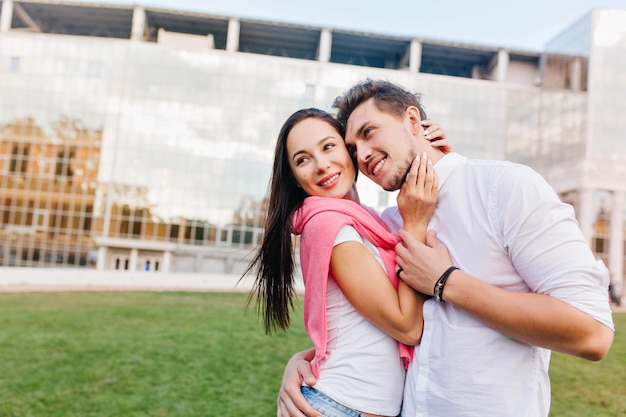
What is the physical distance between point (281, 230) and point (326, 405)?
809mm

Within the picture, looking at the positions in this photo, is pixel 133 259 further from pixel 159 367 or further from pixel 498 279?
pixel 498 279

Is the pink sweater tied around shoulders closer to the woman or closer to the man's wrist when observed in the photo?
the woman

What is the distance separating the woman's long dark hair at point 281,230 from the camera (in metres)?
2.37

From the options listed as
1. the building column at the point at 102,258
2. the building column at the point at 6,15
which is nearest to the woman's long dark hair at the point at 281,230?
the building column at the point at 102,258

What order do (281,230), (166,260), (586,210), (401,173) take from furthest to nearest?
(166,260), (586,210), (281,230), (401,173)

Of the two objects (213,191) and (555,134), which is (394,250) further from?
(555,134)

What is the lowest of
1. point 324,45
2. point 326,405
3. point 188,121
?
point 326,405

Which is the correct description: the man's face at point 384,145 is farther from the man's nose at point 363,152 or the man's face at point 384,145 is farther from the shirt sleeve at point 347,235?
the shirt sleeve at point 347,235

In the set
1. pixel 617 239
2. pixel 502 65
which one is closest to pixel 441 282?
pixel 617 239

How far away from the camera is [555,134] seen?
40719 mm

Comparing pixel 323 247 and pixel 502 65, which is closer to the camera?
pixel 323 247

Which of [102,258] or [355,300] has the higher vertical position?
[355,300]

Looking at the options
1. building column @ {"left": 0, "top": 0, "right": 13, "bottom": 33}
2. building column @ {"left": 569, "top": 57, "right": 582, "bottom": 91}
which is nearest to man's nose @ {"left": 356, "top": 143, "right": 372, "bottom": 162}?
building column @ {"left": 569, "top": 57, "right": 582, "bottom": 91}

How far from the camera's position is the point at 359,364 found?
1.94 metres
